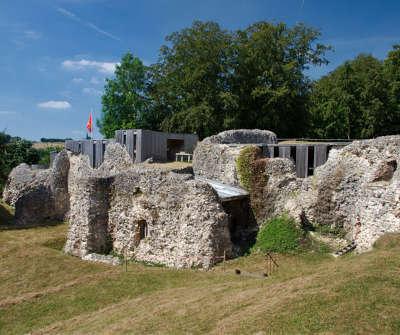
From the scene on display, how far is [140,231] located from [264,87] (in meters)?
23.0

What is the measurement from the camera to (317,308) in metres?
10.5

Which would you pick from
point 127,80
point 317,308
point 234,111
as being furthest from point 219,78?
point 317,308

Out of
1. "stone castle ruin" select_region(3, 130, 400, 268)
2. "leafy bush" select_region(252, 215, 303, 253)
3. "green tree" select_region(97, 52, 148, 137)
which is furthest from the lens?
"green tree" select_region(97, 52, 148, 137)

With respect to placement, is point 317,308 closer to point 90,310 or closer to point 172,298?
point 172,298

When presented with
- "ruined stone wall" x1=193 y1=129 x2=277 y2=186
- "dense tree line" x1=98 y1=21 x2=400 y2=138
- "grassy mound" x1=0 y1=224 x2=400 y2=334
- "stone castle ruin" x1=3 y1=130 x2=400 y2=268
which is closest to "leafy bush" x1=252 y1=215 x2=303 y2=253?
"stone castle ruin" x1=3 y1=130 x2=400 y2=268

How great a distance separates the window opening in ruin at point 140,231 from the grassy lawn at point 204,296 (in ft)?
5.73

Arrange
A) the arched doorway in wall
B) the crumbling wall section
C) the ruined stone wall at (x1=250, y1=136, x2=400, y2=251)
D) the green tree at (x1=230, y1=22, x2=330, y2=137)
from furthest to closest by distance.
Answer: the green tree at (x1=230, y1=22, x2=330, y2=137) < the crumbling wall section < the arched doorway in wall < the ruined stone wall at (x1=250, y1=136, x2=400, y2=251)

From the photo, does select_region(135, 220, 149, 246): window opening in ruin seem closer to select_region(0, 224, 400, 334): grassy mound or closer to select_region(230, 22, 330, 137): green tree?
select_region(0, 224, 400, 334): grassy mound

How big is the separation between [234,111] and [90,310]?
94.7ft

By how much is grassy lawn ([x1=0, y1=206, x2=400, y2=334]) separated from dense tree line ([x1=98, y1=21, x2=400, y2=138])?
22984 mm

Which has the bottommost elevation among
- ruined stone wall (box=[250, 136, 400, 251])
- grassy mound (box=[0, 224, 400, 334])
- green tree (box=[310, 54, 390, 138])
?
grassy mound (box=[0, 224, 400, 334])

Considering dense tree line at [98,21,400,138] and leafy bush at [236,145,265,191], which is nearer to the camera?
leafy bush at [236,145,265,191]

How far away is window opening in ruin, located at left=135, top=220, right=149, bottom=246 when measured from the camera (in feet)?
75.4

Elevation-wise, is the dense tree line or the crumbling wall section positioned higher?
the dense tree line
